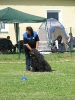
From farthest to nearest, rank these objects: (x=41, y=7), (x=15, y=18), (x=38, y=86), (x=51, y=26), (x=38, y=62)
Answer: (x=41, y=7)
(x=51, y=26)
(x=15, y=18)
(x=38, y=62)
(x=38, y=86)

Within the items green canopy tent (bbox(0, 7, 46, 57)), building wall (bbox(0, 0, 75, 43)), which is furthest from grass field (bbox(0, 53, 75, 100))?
building wall (bbox(0, 0, 75, 43))

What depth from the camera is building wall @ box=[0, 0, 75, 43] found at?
106ft

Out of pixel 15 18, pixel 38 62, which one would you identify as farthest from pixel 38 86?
pixel 15 18

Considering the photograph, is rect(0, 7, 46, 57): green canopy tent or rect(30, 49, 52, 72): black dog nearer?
rect(30, 49, 52, 72): black dog

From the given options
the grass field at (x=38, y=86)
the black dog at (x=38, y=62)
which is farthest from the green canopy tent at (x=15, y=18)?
the grass field at (x=38, y=86)

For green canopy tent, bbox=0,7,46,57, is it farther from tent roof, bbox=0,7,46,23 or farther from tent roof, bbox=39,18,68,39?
tent roof, bbox=39,18,68,39

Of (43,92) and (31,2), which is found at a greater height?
(31,2)

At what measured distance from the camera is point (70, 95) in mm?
10531

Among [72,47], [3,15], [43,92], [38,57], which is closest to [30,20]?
[3,15]

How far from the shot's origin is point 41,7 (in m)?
32.9

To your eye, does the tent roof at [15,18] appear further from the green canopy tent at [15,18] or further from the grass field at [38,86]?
the grass field at [38,86]

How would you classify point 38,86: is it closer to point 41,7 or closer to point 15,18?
point 15,18

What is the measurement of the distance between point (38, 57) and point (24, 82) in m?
3.14

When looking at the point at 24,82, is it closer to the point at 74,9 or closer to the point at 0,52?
the point at 0,52
